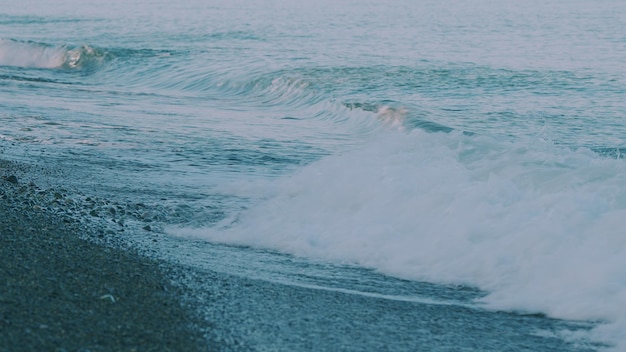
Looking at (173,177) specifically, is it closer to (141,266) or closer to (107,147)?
(107,147)

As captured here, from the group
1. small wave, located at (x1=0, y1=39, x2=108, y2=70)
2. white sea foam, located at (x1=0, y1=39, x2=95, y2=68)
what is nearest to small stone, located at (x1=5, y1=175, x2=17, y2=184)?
small wave, located at (x1=0, y1=39, x2=108, y2=70)

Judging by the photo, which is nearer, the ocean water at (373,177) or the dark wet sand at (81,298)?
the dark wet sand at (81,298)

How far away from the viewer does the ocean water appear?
607cm

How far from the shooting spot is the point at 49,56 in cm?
2709

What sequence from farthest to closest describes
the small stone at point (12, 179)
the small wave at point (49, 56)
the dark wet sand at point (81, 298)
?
the small wave at point (49, 56) < the small stone at point (12, 179) < the dark wet sand at point (81, 298)

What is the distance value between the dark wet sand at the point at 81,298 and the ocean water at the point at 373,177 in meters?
0.44

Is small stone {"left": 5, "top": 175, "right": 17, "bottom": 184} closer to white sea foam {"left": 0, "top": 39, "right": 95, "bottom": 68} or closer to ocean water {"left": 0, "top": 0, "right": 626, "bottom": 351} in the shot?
ocean water {"left": 0, "top": 0, "right": 626, "bottom": 351}

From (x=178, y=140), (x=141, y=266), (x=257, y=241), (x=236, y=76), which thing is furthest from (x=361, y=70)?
(x=141, y=266)

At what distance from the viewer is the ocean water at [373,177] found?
6066 millimetres

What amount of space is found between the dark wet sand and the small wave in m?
19.1

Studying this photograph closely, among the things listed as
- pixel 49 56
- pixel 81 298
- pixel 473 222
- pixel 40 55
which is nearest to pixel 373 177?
pixel 473 222

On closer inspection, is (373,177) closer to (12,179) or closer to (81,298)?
(12,179)

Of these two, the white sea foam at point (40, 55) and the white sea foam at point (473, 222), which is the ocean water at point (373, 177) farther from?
the white sea foam at point (40, 55)

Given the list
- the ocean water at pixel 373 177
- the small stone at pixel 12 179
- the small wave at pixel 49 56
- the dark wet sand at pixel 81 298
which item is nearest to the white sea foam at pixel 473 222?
the ocean water at pixel 373 177
